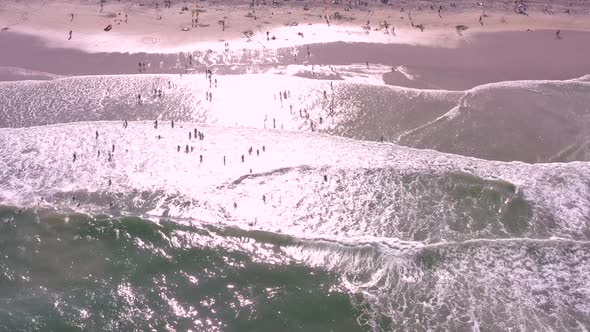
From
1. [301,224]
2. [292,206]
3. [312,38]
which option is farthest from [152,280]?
[312,38]

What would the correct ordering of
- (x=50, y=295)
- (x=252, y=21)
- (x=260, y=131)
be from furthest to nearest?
(x=252, y=21) → (x=260, y=131) → (x=50, y=295)

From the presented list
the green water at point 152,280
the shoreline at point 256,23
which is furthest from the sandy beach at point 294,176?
the shoreline at point 256,23

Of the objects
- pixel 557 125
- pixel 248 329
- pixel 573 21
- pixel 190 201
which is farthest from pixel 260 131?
pixel 573 21

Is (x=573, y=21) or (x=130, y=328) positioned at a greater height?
(x=573, y=21)

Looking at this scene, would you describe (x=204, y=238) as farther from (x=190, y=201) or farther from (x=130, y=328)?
(x=130, y=328)

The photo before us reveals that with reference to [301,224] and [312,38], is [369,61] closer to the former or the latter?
[312,38]

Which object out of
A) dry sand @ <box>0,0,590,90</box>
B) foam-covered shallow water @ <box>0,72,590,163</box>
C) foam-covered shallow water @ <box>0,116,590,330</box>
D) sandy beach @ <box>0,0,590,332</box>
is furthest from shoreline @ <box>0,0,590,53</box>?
foam-covered shallow water @ <box>0,116,590,330</box>

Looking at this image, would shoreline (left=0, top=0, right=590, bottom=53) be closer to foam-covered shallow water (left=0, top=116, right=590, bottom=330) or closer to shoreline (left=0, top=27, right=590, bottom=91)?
shoreline (left=0, top=27, right=590, bottom=91)
